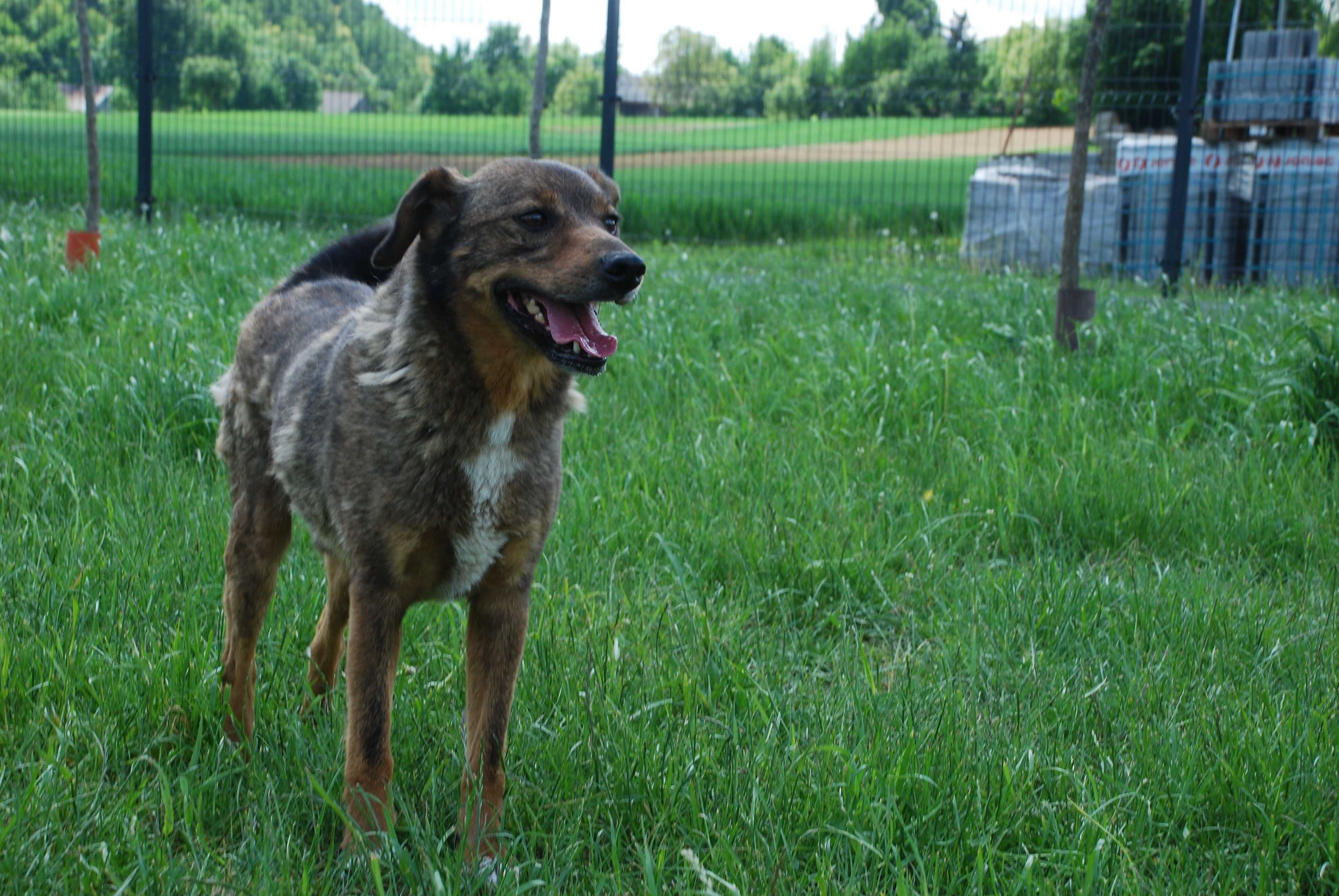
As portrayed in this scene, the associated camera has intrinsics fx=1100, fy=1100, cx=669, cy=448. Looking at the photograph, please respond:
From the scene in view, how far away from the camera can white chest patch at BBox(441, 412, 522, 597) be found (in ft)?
7.98

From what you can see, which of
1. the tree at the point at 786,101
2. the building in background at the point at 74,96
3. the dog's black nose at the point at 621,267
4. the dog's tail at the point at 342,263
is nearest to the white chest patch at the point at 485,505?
the dog's black nose at the point at 621,267

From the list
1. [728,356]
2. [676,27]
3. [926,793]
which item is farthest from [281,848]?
[676,27]

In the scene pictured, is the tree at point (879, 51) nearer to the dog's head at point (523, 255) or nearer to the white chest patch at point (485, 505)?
the dog's head at point (523, 255)

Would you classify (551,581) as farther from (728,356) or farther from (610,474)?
(728,356)

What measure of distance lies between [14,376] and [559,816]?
3.74 metres

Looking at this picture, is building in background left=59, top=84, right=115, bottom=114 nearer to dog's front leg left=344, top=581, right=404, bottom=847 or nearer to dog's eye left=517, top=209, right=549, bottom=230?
dog's eye left=517, top=209, right=549, bottom=230

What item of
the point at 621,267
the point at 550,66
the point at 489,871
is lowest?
the point at 489,871

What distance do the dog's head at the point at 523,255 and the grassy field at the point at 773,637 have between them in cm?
96

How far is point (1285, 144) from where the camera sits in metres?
10.7

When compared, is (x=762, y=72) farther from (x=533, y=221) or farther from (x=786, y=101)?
(x=533, y=221)

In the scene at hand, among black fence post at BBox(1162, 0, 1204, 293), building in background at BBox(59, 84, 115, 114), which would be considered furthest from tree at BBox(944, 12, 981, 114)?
building in background at BBox(59, 84, 115, 114)

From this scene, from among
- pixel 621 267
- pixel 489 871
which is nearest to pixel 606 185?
pixel 621 267

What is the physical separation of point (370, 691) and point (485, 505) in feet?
1.57

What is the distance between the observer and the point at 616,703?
2854 millimetres
